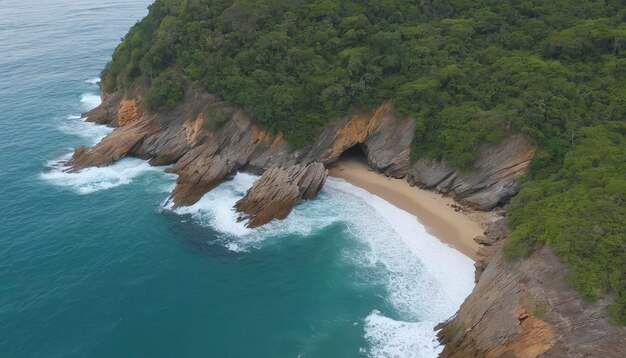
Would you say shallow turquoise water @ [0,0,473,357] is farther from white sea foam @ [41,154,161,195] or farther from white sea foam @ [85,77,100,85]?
white sea foam @ [85,77,100,85]

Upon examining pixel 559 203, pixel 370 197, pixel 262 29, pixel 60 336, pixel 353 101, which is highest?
pixel 262 29

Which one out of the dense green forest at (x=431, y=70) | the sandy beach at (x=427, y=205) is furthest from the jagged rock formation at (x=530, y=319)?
the sandy beach at (x=427, y=205)

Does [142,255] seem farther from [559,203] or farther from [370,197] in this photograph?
[559,203]

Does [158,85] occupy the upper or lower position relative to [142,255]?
upper

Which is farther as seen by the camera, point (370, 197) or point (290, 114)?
point (290, 114)

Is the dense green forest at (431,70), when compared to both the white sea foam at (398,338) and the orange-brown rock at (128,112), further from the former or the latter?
the white sea foam at (398,338)

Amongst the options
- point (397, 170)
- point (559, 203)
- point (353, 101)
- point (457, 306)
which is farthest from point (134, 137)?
point (559, 203)
